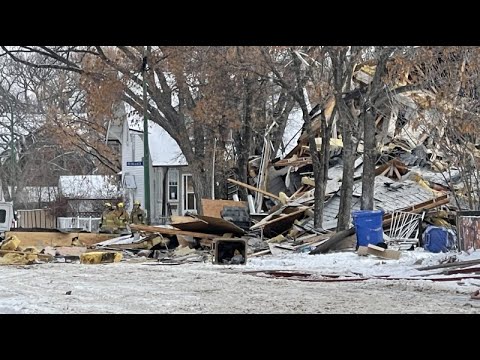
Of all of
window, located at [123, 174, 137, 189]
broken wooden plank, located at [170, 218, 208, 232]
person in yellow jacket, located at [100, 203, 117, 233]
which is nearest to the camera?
broken wooden plank, located at [170, 218, 208, 232]

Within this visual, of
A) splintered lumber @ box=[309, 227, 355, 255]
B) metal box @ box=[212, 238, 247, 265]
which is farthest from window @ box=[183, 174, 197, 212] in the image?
metal box @ box=[212, 238, 247, 265]

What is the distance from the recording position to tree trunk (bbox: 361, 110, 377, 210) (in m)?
20.6

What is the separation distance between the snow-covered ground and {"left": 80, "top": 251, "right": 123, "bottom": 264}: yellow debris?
1.21 meters

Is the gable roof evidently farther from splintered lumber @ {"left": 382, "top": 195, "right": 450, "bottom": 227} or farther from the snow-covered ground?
the snow-covered ground

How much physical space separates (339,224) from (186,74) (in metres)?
10.4

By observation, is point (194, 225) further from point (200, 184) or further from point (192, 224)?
point (200, 184)

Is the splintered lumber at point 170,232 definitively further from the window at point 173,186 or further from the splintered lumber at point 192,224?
the window at point 173,186

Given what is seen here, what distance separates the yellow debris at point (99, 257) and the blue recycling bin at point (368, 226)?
6.37 meters

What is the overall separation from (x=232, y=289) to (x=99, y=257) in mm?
7347

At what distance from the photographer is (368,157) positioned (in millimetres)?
20875

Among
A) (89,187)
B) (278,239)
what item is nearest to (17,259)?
(278,239)
